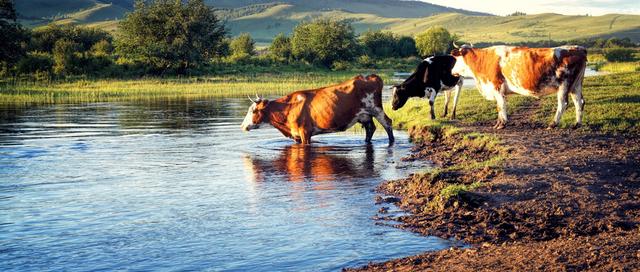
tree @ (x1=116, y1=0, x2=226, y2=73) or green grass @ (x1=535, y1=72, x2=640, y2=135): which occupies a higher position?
tree @ (x1=116, y1=0, x2=226, y2=73)

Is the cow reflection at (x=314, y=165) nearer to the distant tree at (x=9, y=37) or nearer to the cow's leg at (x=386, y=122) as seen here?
the cow's leg at (x=386, y=122)

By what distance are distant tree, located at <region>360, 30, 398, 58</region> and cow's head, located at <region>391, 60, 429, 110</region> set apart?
2474 inches

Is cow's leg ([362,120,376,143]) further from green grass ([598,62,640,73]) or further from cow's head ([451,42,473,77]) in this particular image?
green grass ([598,62,640,73])

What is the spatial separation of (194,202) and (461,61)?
8909mm

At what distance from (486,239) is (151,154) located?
984 cm

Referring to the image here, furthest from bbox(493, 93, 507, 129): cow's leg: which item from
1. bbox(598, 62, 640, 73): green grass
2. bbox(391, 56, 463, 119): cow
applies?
bbox(598, 62, 640, 73): green grass

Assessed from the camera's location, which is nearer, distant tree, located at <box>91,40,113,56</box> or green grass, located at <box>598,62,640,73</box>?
green grass, located at <box>598,62,640,73</box>

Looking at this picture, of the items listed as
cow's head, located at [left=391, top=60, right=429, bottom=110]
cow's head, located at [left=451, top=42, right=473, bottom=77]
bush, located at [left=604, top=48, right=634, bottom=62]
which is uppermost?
bush, located at [left=604, top=48, right=634, bottom=62]

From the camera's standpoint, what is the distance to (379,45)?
87750mm

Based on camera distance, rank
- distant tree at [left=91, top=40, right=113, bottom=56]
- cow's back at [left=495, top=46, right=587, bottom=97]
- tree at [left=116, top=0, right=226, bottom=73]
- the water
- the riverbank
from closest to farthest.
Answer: the riverbank < the water < cow's back at [left=495, top=46, right=587, bottom=97] < tree at [left=116, top=0, right=226, bottom=73] < distant tree at [left=91, top=40, right=113, bottom=56]

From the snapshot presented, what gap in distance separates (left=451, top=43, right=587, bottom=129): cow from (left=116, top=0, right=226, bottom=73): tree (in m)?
41.2

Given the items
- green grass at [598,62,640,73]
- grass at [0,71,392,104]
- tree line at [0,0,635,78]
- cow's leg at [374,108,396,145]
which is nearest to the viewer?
cow's leg at [374,108,396,145]

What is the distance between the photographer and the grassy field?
15.4 m

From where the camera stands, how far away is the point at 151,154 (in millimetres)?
16641
